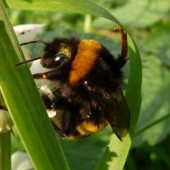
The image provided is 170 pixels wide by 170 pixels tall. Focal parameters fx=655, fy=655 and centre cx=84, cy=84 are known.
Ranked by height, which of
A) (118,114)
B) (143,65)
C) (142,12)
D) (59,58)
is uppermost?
(59,58)

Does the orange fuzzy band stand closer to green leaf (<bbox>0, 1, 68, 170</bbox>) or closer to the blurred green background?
green leaf (<bbox>0, 1, 68, 170</bbox>)

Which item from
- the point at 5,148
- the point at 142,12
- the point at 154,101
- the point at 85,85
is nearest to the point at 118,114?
the point at 85,85

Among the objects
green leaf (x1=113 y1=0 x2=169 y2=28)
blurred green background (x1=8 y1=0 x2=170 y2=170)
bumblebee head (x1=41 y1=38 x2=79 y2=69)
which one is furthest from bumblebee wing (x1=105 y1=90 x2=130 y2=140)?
green leaf (x1=113 y1=0 x2=169 y2=28)

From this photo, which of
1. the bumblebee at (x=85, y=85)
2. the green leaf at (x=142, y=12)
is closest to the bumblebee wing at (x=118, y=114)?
the bumblebee at (x=85, y=85)

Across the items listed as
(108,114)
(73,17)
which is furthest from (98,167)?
(73,17)

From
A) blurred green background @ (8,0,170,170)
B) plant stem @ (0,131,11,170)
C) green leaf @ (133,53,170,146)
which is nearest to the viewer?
plant stem @ (0,131,11,170)

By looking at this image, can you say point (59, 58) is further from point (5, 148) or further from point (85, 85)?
point (5, 148)

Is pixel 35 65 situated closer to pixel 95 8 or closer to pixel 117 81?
pixel 117 81
